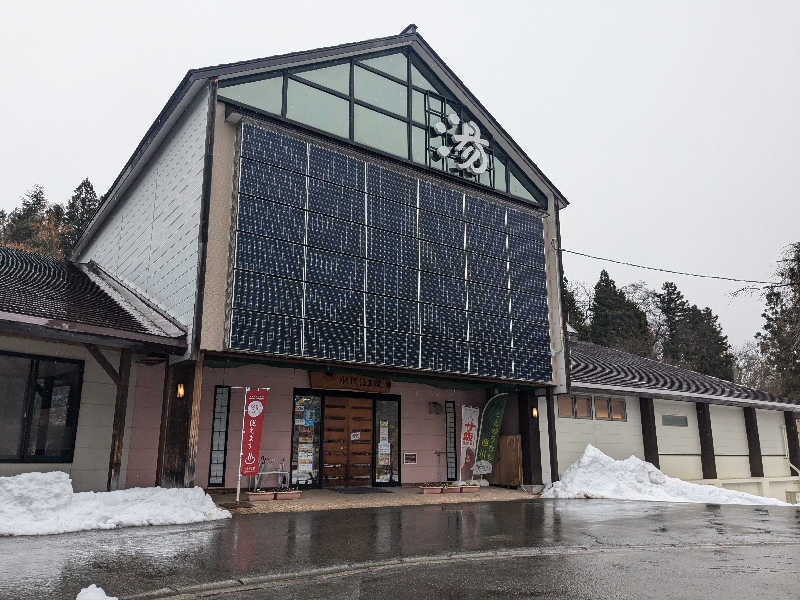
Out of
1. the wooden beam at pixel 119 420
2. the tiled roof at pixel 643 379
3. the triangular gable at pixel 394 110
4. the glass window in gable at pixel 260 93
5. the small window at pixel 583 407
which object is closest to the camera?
the wooden beam at pixel 119 420

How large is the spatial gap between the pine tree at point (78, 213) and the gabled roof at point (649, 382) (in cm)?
3364

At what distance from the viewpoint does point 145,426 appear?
12516 millimetres

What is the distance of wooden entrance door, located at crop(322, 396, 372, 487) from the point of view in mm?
15156

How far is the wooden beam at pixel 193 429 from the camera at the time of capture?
35.6ft

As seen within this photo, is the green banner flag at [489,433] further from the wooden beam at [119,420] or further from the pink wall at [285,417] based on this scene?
the wooden beam at [119,420]

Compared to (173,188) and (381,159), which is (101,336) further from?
(381,159)

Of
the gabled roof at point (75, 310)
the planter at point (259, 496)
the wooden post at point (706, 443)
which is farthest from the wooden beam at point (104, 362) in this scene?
the wooden post at point (706, 443)

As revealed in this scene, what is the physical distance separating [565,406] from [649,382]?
394cm

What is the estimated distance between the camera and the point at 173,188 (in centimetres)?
1356

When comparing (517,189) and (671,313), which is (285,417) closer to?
(517,189)

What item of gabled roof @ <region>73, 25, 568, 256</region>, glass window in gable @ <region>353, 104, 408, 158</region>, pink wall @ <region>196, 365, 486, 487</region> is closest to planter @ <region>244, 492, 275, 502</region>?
pink wall @ <region>196, 365, 486, 487</region>

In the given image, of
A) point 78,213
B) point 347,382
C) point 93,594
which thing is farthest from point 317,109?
point 78,213

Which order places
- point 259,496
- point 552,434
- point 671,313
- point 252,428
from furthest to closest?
point 671,313 → point 552,434 → point 259,496 → point 252,428

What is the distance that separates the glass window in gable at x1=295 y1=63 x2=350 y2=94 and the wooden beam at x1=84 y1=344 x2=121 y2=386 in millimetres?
7459
